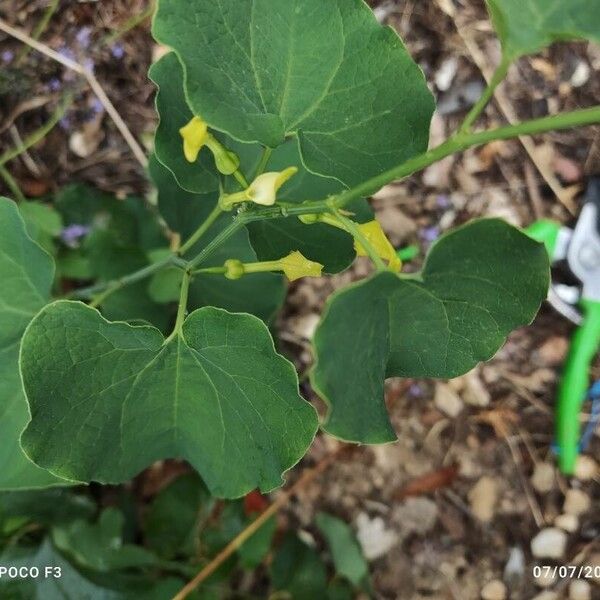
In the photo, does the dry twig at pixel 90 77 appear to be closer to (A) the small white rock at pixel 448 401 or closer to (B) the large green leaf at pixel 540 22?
(A) the small white rock at pixel 448 401

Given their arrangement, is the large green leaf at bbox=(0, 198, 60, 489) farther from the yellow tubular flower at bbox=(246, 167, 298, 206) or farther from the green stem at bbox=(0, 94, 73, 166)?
the green stem at bbox=(0, 94, 73, 166)

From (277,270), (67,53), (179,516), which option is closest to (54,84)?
(67,53)

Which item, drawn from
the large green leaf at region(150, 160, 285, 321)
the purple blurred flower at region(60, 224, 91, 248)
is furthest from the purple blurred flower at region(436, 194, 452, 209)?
the purple blurred flower at region(60, 224, 91, 248)

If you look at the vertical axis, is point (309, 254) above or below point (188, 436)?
above

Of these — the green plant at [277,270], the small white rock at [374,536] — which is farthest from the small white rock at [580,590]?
the green plant at [277,270]

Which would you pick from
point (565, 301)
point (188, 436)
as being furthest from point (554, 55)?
point (188, 436)

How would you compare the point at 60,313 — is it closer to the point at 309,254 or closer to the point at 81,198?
the point at 309,254
